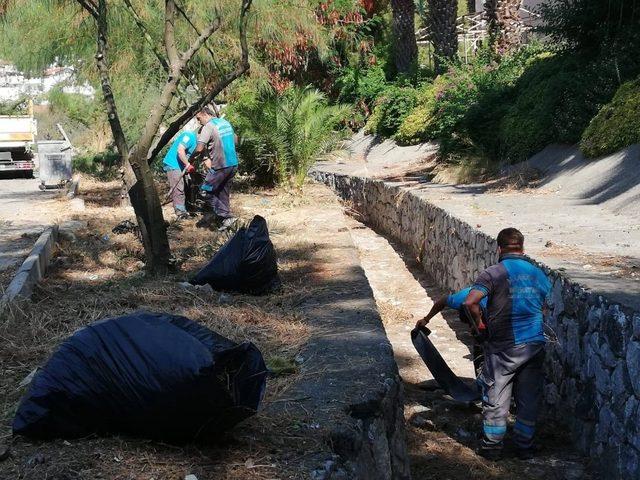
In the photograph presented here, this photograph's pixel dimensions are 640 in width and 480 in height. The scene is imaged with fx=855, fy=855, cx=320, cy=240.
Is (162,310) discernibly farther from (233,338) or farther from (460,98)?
(460,98)

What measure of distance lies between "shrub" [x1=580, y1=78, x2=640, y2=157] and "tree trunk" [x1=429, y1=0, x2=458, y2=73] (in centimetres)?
959

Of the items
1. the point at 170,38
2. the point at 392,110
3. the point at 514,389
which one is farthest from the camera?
the point at 392,110

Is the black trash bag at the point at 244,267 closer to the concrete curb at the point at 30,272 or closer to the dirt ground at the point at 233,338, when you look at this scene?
the dirt ground at the point at 233,338

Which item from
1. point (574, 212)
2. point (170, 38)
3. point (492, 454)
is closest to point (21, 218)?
point (170, 38)

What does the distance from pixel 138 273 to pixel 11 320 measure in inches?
94.1

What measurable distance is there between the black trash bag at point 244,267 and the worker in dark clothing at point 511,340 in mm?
2161

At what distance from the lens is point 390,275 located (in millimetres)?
12094

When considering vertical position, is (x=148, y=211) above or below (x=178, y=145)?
below

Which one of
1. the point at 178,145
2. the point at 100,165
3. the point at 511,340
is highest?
the point at 178,145

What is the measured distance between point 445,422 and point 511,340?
123 cm

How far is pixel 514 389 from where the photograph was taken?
5.76 m

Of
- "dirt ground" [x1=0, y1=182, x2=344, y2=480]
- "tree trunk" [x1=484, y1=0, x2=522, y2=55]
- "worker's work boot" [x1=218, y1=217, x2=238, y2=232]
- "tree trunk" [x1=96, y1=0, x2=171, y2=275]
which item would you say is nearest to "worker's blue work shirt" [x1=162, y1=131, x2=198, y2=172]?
"dirt ground" [x1=0, y1=182, x2=344, y2=480]

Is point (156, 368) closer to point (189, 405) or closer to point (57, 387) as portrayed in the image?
point (189, 405)

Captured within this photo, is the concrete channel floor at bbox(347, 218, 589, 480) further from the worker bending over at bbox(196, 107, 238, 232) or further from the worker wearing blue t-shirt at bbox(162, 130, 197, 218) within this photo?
the worker wearing blue t-shirt at bbox(162, 130, 197, 218)
